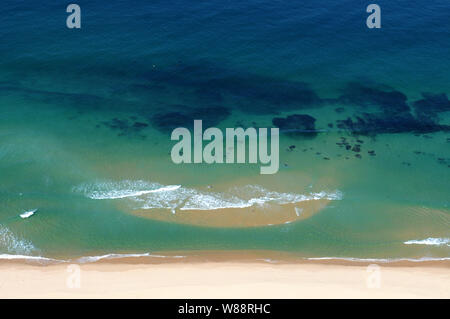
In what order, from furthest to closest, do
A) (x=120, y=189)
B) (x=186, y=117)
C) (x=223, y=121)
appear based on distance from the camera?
1. (x=186, y=117)
2. (x=223, y=121)
3. (x=120, y=189)

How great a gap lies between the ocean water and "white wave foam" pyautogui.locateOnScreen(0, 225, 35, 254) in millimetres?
100

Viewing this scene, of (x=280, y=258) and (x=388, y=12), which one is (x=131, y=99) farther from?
(x=388, y=12)

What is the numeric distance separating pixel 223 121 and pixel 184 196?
399 inches

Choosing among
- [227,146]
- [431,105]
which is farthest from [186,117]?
[431,105]

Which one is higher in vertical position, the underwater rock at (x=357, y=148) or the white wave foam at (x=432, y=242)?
the underwater rock at (x=357, y=148)

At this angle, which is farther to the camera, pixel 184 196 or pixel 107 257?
pixel 184 196

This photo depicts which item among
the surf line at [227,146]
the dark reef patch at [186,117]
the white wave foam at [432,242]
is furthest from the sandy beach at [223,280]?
the dark reef patch at [186,117]

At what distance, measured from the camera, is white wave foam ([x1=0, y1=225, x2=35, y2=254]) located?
28156 millimetres

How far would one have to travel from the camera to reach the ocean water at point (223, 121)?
2992cm

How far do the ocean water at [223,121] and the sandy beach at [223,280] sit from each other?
1.36m

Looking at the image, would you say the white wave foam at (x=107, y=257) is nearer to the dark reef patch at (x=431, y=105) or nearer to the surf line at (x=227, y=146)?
the surf line at (x=227, y=146)

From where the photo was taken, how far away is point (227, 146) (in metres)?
37.3

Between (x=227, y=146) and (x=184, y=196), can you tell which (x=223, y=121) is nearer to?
(x=227, y=146)
